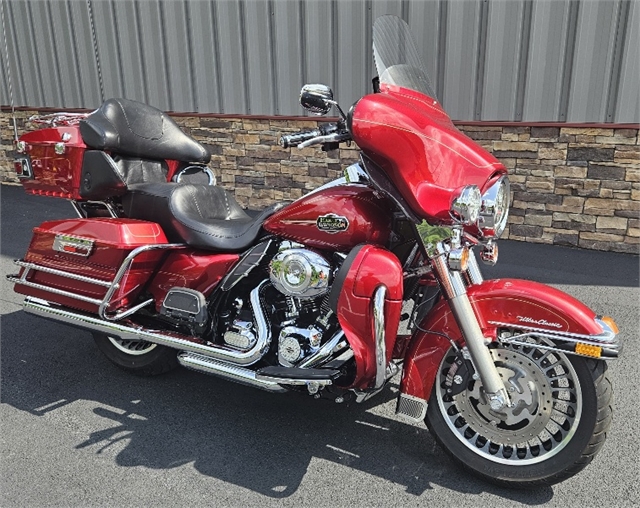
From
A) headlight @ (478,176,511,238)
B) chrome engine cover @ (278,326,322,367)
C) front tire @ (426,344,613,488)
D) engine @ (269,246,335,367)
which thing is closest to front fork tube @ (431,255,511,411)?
front tire @ (426,344,613,488)

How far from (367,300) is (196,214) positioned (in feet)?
4.04

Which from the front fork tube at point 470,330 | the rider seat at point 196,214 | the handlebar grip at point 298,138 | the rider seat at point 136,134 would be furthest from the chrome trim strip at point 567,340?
the rider seat at point 136,134

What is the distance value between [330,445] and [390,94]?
1.72m

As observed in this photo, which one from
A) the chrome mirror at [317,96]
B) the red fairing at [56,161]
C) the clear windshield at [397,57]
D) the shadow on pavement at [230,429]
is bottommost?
the shadow on pavement at [230,429]

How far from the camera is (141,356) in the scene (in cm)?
354

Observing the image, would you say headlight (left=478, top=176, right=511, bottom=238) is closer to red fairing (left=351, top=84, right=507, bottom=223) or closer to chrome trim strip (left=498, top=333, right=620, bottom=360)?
red fairing (left=351, top=84, right=507, bottom=223)

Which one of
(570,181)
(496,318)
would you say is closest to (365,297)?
(496,318)

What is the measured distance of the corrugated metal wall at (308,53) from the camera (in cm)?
555

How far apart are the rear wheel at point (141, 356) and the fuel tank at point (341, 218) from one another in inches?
→ 53.1

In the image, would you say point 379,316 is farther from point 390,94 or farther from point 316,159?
point 316,159

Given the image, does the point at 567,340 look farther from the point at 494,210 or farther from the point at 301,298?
the point at 301,298

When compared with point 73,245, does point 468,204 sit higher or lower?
higher

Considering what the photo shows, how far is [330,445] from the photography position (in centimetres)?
286

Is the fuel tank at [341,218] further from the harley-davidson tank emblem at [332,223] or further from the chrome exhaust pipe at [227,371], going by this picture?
the chrome exhaust pipe at [227,371]
